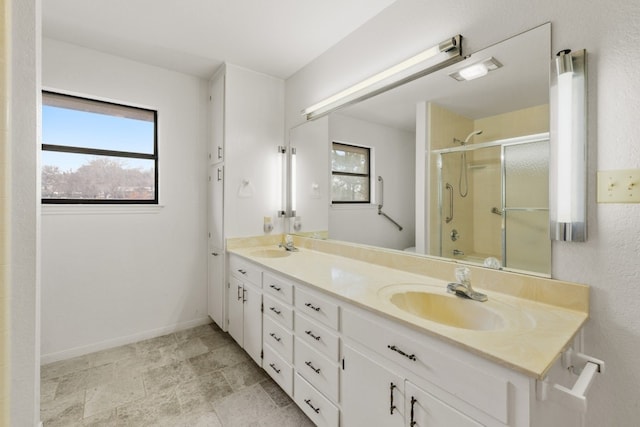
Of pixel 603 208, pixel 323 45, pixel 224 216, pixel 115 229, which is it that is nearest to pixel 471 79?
pixel 603 208

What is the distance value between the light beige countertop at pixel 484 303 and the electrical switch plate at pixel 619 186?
349 mm

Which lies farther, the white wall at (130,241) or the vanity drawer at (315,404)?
the white wall at (130,241)

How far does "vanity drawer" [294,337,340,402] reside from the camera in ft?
4.47

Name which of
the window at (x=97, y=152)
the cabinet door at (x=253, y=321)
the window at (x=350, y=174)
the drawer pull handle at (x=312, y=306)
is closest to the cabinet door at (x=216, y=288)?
the cabinet door at (x=253, y=321)

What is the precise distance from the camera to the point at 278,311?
5.87 feet

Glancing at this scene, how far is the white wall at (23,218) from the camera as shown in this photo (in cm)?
77

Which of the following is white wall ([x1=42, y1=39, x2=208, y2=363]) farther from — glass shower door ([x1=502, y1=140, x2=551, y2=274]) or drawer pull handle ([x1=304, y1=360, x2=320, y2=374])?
glass shower door ([x1=502, y1=140, x2=551, y2=274])

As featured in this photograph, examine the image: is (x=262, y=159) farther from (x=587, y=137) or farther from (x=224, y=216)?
(x=587, y=137)

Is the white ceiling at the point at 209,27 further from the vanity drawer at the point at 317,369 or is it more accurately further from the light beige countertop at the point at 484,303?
the vanity drawer at the point at 317,369

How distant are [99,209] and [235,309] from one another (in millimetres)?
1467

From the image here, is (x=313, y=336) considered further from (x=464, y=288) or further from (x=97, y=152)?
(x=97, y=152)

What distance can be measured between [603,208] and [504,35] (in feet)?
2.85

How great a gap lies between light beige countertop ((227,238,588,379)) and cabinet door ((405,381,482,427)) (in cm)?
23

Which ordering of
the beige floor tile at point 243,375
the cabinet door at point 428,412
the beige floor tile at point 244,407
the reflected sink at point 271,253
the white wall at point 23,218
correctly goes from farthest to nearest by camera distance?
the reflected sink at point 271,253, the beige floor tile at point 243,375, the beige floor tile at point 244,407, the cabinet door at point 428,412, the white wall at point 23,218
